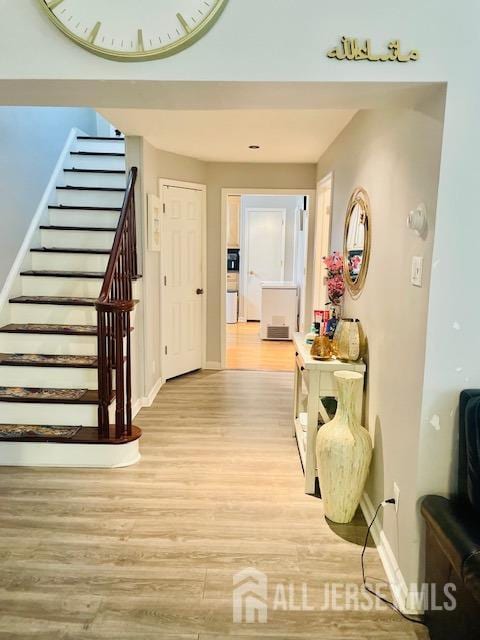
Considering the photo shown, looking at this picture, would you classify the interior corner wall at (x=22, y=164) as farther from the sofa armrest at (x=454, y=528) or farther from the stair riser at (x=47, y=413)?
the sofa armrest at (x=454, y=528)

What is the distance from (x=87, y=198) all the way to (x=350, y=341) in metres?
3.34

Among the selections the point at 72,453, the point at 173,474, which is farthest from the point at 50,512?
the point at 173,474

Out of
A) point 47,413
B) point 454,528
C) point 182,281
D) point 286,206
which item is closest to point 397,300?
point 454,528

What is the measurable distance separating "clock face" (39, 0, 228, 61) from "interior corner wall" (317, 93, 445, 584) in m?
0.97

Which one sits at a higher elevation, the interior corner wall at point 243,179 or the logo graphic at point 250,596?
the interior corner wall at point 243,179

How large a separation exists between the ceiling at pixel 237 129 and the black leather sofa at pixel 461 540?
2213mm

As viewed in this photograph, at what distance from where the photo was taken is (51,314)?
388 cm

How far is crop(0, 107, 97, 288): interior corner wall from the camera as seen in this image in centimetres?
392

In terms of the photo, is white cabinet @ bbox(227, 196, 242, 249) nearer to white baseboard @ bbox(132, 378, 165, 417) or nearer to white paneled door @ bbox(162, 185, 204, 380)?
white paneled door @ bbox(162, 185, 204, 380)

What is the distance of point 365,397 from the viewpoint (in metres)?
2.76

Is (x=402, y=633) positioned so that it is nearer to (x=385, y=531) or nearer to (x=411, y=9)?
(x=385, y=531)

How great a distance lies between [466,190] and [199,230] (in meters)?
3.89

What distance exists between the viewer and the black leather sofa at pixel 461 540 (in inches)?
57.4

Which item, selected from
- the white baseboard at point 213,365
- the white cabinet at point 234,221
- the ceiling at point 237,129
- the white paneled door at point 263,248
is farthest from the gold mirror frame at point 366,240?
the white cabinet at point 234,221
